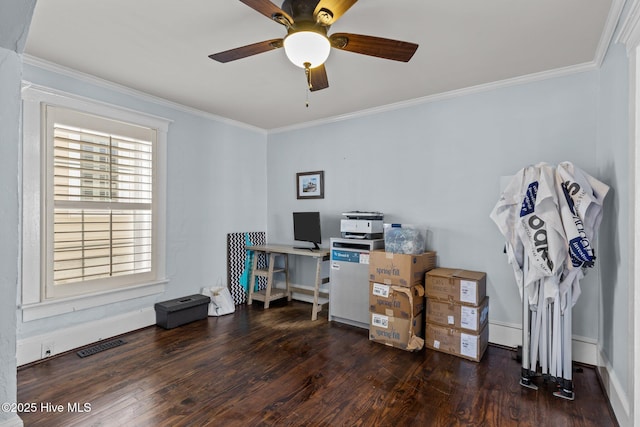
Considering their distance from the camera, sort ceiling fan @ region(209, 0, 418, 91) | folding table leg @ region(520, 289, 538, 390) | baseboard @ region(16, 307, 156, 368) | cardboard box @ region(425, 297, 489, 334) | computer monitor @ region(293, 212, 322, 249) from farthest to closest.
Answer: computer monitor @ region(293, 212, 322, 249)
cardboard box @ region(425, 297, 489, 334)
baseboard @ region(16, 307, 156, 368)
folding table leg @ region(520, 289, 538, 390)
ceiling fan @ region(209, 0, 418, 91)

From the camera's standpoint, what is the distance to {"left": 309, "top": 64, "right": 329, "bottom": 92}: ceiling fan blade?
218 cm

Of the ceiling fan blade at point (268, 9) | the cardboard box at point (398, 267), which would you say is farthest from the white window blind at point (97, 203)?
the cardboard box at point (398, 267)

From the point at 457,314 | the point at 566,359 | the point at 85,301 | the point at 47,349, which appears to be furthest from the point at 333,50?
the point at 47,349

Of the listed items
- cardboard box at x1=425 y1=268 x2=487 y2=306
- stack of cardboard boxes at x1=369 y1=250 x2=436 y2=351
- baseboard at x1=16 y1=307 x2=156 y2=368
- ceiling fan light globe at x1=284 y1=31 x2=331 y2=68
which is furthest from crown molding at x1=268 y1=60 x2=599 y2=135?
baseboard at x1=16 y1=307 x2=156 y2=368

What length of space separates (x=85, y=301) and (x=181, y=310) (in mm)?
885

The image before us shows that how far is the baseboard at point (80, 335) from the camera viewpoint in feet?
8.71

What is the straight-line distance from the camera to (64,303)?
2887 mm

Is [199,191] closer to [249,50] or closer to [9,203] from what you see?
[249,50]

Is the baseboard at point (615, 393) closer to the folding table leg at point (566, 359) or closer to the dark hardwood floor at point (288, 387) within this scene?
the dark hardwood floor at point (288, 387)

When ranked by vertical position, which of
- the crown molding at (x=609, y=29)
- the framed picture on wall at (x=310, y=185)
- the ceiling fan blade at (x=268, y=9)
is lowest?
the framed picture on wall at (x=310, y=185)

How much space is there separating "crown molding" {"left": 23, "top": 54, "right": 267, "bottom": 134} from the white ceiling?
0.24 feet

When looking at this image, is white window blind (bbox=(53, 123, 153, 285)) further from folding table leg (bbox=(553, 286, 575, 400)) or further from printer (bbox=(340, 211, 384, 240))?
folding table leg (bbox=(553, 286, 575, 400))

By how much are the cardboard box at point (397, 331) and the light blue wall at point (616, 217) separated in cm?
134

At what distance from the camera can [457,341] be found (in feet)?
9.32
